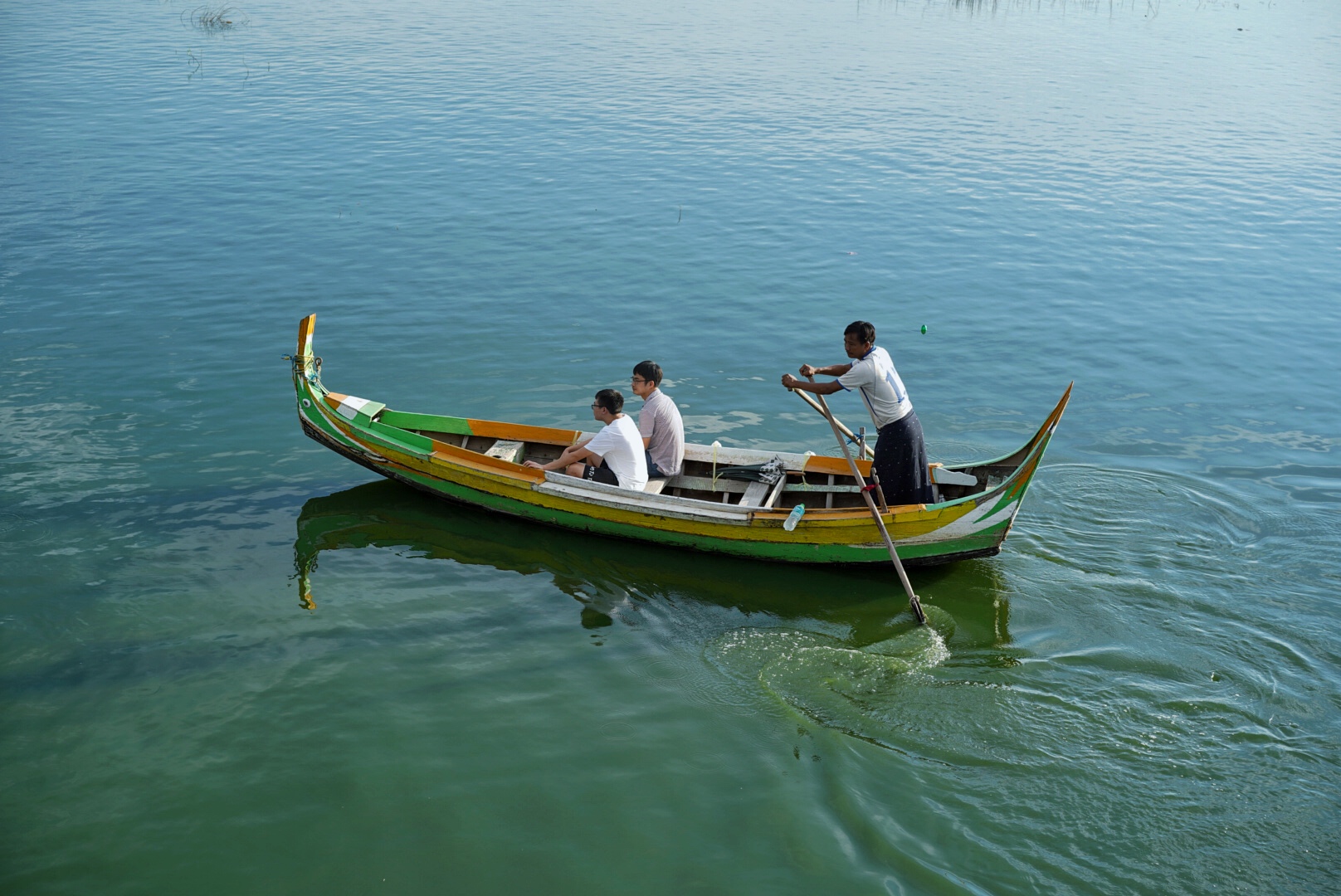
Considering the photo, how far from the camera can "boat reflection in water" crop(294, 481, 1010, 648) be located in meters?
8.53

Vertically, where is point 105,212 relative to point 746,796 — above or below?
above

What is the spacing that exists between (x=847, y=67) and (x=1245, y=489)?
934 inches

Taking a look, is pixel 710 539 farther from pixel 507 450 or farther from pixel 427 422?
pixel 427 422

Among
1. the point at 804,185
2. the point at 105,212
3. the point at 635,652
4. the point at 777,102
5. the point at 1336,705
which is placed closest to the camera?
the point at 1336,705

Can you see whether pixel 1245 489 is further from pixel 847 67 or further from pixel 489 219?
pixel 847 67

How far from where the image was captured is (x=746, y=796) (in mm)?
6629

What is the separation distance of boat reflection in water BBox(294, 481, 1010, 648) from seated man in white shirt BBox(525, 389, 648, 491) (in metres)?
0.63

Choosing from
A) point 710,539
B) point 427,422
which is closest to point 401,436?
point 427,422

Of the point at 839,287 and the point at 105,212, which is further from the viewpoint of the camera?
the point at 105,212

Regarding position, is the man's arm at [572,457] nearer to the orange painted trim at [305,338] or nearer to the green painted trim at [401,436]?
the green painted trim at [401,436]

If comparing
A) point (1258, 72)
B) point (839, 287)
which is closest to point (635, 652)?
point (839, 287)

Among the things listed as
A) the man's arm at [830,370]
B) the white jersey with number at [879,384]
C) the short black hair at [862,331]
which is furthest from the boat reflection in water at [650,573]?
the short black hair at [862,331]

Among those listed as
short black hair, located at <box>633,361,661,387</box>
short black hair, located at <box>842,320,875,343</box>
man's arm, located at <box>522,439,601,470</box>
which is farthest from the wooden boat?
short black hair, located at <box>842,320,875,343</box>

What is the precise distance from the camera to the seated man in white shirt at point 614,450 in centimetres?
916
